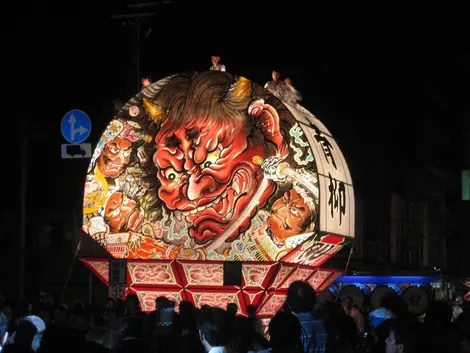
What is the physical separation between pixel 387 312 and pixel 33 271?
798 inches

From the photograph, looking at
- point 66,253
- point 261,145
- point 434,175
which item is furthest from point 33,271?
point 434,175

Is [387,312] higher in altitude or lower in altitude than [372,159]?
lower

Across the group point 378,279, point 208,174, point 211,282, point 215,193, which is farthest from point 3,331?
point 378,279

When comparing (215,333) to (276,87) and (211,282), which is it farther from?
(276,87)

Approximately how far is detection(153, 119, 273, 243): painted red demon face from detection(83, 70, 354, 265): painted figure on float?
2cm

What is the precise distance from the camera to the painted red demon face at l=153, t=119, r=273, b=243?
15.7m

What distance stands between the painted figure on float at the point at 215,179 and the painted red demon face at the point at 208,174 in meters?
0.02

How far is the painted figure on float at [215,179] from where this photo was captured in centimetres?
1535

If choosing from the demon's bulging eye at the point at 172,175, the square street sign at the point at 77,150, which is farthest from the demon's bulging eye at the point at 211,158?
the square street sign at the point at 77,150

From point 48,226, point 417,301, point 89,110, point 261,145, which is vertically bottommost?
point 417,301

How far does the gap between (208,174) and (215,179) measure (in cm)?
16

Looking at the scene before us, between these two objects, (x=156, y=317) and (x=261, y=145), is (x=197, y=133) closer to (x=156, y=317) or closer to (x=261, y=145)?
(x=261, y=145)

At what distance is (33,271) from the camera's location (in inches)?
1166

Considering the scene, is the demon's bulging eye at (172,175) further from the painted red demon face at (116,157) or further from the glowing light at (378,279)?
the glowing light at (378,279)
